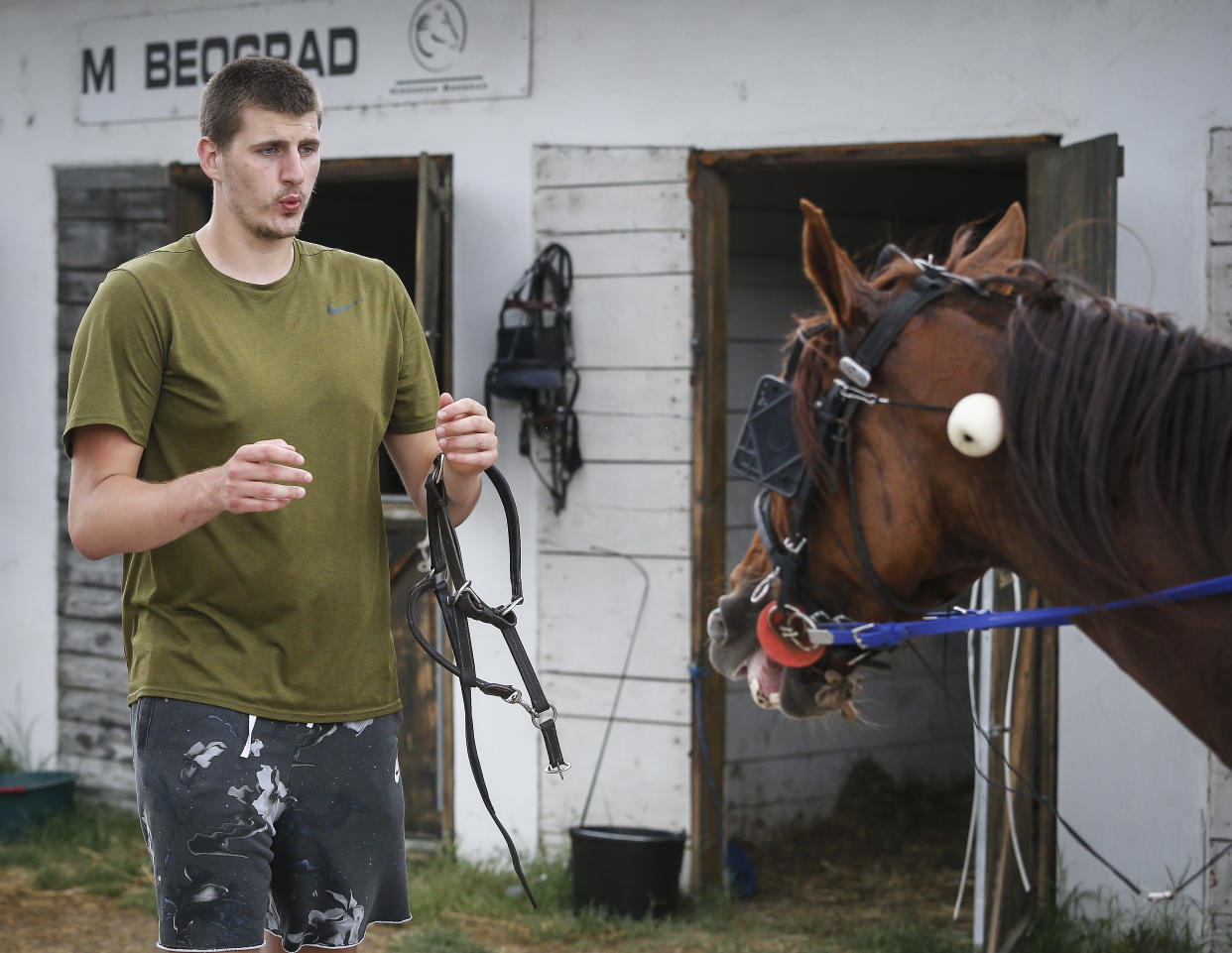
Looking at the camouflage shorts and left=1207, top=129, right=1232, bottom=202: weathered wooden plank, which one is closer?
the camouflage shorts

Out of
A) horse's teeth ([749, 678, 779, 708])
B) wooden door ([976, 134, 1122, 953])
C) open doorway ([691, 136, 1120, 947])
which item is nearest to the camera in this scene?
horse's teeth ([749, 678, 779, 708])

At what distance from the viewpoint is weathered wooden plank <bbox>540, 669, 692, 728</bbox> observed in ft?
16.1

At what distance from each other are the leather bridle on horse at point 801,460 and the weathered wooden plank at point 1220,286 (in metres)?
2.36

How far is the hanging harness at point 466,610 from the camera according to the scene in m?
2.18

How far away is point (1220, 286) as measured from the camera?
4137mm

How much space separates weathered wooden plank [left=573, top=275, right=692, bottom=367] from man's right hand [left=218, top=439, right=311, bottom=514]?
9.78ft

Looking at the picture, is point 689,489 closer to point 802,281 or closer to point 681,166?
point 681,166

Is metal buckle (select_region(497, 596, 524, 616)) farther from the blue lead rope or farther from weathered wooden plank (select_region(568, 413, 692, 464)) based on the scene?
weathered wooden plank (select_region(568, 413, 692, 464))

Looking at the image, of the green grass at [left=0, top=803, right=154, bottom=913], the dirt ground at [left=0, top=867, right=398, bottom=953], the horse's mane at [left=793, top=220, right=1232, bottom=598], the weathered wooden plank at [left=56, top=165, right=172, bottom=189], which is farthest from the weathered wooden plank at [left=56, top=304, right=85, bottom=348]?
the horse's mane at [left=793, top=220, right=1232, bottom=598]

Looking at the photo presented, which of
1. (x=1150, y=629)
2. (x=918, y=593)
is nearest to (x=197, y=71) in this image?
(x=918, y=593)

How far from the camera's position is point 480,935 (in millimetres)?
4672

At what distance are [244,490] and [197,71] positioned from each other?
4.09 m

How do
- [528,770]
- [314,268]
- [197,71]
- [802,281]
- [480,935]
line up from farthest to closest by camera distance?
[802,281] < [197,71] < [528,770] < [480,935] < [314,268]

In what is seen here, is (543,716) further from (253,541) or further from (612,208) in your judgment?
(612,208)
